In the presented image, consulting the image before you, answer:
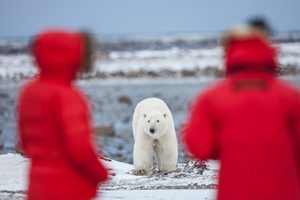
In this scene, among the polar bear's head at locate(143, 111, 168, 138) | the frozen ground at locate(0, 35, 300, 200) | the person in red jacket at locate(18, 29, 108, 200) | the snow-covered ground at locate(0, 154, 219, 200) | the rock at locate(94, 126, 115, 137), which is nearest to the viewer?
the person in red jacket at locate(18, 29, 108, 200)

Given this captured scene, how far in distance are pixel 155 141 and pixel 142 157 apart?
1.14 feet

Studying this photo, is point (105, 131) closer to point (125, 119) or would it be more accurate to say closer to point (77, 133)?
point (125, 119)

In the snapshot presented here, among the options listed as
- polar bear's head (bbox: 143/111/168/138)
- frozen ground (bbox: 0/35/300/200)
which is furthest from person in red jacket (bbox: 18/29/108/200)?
polar bear's head (bbox: 143/111/168/138)

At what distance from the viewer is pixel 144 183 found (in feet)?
16.4

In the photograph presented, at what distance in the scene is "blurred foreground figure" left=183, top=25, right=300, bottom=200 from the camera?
1961 millimetres

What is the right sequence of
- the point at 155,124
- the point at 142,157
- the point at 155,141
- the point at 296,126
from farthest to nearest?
the point at 155,141
the point at 142,157
the point at 155,124
the point at 296,126

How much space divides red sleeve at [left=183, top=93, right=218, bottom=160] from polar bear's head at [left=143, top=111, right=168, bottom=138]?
380 centimetres

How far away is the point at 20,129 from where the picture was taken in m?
2.27

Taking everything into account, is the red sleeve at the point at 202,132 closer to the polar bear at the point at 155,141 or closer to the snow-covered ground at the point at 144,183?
the snow-covered ground at the point at 144,183

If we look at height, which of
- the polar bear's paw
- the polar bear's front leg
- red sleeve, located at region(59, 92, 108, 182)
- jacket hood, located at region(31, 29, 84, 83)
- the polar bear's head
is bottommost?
the polar bear's paw

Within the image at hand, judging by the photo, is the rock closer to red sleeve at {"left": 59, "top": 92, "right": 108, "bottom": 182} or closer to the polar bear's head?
the polar bear's head

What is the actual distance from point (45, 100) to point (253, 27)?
1.05 metres

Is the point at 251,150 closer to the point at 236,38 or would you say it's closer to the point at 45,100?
the point at 236,38

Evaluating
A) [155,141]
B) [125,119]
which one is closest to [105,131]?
[125,119]
